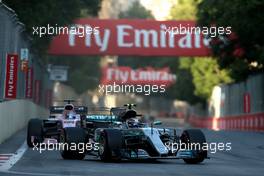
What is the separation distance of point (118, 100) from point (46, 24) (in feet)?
296

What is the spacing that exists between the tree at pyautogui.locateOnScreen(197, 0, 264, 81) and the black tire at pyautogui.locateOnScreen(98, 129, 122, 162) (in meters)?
21.5

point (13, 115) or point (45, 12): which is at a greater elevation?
point (45, 12)

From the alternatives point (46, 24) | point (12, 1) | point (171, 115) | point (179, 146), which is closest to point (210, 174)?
point (179, 146)

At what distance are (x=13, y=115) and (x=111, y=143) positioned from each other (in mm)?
11208

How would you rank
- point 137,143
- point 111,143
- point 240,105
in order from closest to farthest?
point 111,143 < point 137,143 < point 240,105

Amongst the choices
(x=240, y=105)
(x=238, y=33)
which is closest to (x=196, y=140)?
(x=238, y=33)

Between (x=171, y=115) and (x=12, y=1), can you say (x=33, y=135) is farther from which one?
(x=171, y=115)

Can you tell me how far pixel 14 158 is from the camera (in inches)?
648

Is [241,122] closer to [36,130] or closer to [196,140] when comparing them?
[36,130]

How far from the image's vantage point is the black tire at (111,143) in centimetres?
1532

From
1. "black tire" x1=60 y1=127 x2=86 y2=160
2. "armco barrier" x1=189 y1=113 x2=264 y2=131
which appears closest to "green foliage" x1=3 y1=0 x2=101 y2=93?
"armco barrier" x1=189 y1=113 x2=264 y2=131

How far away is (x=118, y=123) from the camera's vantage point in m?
17.0

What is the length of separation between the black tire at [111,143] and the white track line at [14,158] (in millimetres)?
1761

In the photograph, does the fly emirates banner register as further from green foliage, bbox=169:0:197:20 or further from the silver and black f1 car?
the silver and black f1 car
